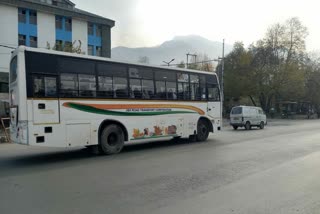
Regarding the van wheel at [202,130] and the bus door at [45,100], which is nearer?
the bus door at [45,100]

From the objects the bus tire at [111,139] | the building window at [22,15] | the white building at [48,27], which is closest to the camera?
the bus tire at [111,139]

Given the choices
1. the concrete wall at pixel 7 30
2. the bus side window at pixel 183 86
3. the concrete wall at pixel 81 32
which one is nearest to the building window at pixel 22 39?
the concrete wall at pixel 7 30

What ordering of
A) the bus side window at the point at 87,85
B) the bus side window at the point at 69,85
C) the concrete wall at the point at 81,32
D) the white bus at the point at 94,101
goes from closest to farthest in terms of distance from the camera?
1. the white bus at the point at 94,101
2. the bus side window at the point at 69,85
3. the bus side window at the point at 87,85
4. the concrete wall at the point at 81,32

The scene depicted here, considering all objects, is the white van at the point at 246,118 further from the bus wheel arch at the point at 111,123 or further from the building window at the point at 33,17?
the building window at the point at 33,17

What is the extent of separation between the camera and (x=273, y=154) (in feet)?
38.3

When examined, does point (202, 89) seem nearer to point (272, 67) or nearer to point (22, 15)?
point (22, 15)

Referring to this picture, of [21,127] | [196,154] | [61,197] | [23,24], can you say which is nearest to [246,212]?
[61,197]

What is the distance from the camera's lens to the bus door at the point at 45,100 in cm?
1004

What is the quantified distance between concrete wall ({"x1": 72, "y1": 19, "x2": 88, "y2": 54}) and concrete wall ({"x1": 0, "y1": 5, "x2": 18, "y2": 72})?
763cm

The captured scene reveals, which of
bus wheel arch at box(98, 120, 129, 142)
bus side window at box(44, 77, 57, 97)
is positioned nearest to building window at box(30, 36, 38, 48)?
bus wheel arch at box(98, 120, 129, 142)

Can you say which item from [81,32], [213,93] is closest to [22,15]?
[81,32]

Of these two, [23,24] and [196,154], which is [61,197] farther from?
[23,24]

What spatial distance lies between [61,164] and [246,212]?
6648mm

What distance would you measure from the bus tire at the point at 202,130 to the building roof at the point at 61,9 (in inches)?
1269
